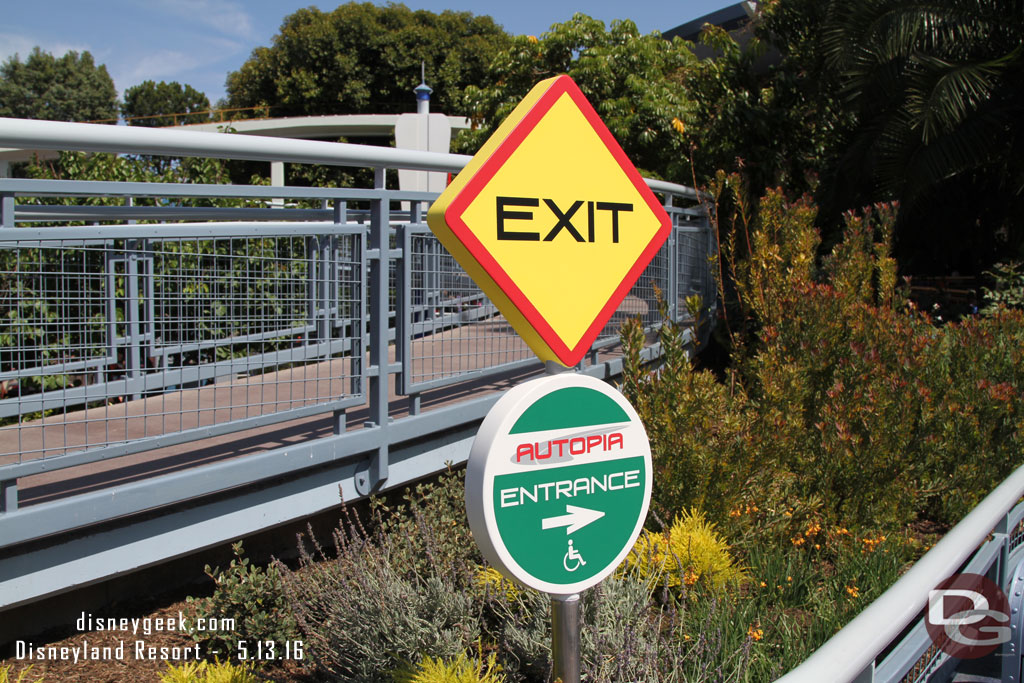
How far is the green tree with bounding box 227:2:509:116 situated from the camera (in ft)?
142

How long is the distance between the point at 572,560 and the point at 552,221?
0.84 m

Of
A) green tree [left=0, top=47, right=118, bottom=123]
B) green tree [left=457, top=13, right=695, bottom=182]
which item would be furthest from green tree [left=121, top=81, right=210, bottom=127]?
green tree [left=457, top=13, right=695, bottom=182]

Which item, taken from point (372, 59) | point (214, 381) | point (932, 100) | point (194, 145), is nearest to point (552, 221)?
point (194, 145)

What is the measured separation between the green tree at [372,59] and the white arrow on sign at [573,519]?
4154 centimetres

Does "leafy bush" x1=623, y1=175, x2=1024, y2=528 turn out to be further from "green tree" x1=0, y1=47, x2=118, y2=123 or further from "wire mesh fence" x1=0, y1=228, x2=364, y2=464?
"green tree" x1=0, y1=47, x2=118, y2=123

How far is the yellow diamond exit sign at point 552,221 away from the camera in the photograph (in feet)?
6.36

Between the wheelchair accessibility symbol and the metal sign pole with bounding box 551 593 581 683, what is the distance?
Result: 114 millimetres

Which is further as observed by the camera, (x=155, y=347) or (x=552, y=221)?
(x=155, y=347)

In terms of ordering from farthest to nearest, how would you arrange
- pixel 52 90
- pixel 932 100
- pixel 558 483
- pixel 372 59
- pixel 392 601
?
pixel 52 90 < pixel 372 59 < pixel 932 100 < pixel 392 601 < pixel 558 483

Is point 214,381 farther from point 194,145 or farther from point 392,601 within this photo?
point 392,601

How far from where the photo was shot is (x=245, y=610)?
3412 millimetres

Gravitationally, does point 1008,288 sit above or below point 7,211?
below

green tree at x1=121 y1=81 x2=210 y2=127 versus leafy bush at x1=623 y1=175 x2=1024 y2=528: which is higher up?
green tree at x1=121 y1=81 x2=210 y2=127

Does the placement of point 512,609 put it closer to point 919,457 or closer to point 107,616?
point 107,616
